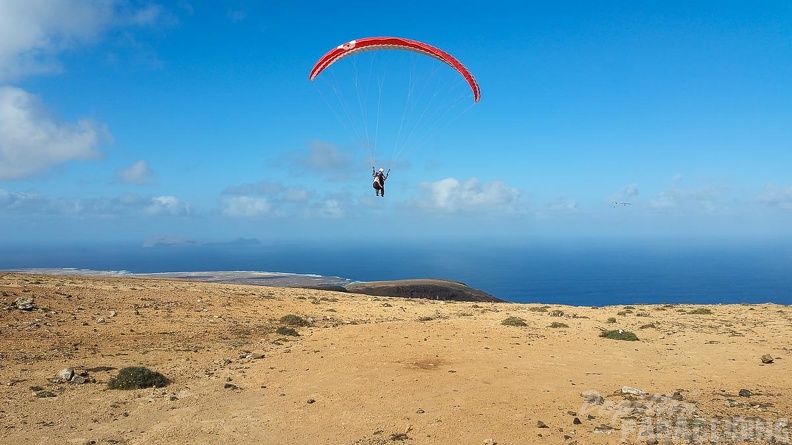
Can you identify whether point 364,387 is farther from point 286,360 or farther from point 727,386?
point 727,386

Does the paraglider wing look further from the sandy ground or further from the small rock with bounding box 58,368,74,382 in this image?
the small rock with bounding box 58,368,74,382

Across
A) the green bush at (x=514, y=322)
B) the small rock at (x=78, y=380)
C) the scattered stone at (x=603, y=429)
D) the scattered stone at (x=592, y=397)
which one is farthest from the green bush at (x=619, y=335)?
the small rock at (x=78, y=380)

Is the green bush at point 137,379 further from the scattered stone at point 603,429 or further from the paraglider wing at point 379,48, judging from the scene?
the paraglider wing at point 379,48

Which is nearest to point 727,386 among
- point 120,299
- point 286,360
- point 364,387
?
point 364,387

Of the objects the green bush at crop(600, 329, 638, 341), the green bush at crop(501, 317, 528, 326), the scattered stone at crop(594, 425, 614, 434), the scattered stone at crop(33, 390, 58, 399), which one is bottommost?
the scattered stone at crop(33, 390, 58, 399)

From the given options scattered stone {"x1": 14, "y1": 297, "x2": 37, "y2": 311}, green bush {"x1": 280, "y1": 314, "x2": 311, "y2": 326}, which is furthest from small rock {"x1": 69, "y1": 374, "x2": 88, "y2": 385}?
scattered stone {"x1": 14, "y1": 297, "x2": 37, "y2": 311}

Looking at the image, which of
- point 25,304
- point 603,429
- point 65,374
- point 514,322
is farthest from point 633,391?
point 25,304
